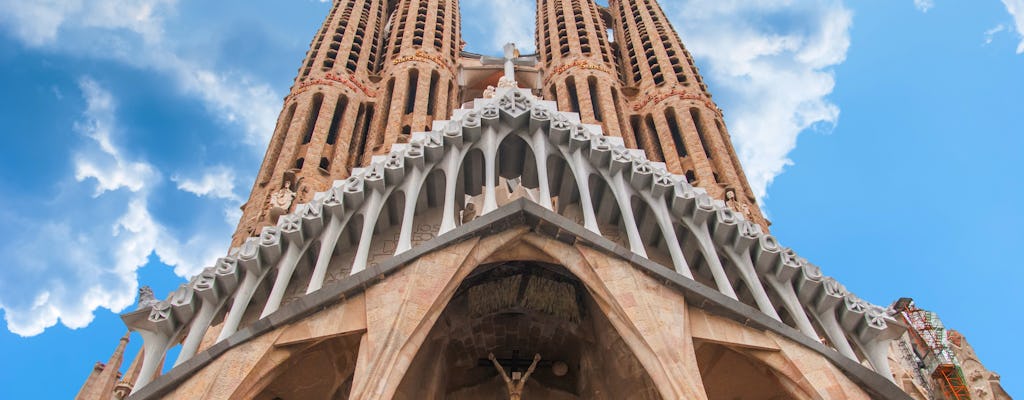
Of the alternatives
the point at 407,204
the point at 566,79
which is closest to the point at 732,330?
the point at 407,204

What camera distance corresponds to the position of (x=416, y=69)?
82.3 ft

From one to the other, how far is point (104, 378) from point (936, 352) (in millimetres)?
21441

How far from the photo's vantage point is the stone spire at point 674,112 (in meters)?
21.4

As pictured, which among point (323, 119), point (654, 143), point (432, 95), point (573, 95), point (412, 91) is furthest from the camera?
point (573, 95)

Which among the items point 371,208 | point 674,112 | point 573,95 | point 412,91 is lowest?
point 371,208

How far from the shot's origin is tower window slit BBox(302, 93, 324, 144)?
72.6 ft

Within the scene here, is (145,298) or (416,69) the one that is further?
(416,69)

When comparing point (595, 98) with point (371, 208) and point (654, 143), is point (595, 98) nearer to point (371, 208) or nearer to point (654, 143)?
point (654, 143)

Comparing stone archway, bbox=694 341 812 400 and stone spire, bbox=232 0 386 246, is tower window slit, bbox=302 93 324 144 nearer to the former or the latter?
stone spire, bbox=232 0 386 246

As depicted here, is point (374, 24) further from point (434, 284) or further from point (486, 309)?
point (434, 284)

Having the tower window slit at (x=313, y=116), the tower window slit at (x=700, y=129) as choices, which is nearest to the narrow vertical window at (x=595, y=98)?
the tower window slit at (x=700, y=129)

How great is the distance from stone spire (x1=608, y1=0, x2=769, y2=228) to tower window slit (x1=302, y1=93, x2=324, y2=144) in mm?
7988

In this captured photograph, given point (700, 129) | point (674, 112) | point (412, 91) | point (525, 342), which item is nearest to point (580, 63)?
point (674, 112)

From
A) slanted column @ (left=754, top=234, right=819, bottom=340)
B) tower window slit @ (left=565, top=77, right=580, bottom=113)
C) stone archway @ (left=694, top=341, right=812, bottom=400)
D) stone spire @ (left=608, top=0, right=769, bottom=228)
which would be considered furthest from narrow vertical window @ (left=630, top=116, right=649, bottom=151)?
stone archway @ (left=694, top=341, right=812, bottom=400)
